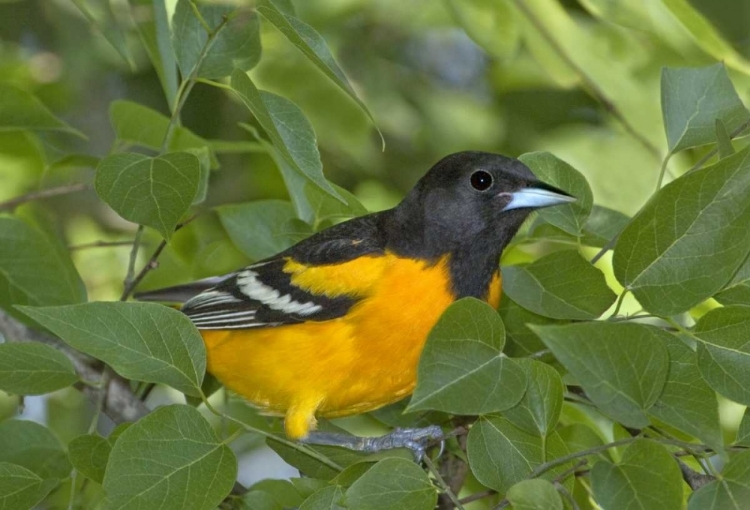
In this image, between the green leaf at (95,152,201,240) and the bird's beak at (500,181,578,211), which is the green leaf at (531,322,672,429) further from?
the green leaf at (95,152,201,240)

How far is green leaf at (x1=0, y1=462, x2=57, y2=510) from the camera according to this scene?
87.8 inches

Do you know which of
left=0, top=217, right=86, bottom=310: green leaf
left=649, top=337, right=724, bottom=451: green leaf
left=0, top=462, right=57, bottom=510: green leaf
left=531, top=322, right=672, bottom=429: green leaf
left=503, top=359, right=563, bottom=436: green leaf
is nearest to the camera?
left=531, top=322, right=672, bottom=429: green leaf

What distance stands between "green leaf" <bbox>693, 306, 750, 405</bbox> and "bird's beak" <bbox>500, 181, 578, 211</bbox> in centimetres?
60

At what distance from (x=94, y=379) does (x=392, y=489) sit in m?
1.52

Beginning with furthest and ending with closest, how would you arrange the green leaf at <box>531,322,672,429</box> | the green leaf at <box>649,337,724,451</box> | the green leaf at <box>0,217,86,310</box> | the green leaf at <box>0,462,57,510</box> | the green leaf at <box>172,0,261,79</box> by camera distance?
the green leaf at <box>0,217,86,310</box> < the green leaf at <box>172,0,261,79</box> < the green leaf at <box>0,462,57,510</box> < the green leaf at <box>649,337,724,451</box> < the green leaf at <box>531,322,672,429</box>

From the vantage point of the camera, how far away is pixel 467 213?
324 centimetres

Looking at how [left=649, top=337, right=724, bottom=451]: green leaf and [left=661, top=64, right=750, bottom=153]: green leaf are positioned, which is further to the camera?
[left=661, top=64, right=750, bottom=153]: green leaf

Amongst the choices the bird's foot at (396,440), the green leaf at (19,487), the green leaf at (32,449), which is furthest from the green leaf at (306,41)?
the green leaf at (32,449)

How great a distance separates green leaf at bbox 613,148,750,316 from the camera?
196 cm

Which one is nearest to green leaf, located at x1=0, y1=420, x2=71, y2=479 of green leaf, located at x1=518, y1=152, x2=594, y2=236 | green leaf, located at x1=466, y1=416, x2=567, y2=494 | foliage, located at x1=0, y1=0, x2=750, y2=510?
foliage, located at x1=0, y1=0, x2=750, y2=510

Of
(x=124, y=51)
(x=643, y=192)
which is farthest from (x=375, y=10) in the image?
(x=124, y=51)

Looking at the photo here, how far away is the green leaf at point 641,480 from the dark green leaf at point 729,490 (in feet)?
0.12

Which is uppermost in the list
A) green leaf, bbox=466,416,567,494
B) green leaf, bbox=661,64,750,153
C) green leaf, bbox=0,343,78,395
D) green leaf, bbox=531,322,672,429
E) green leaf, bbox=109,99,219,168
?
green leaf, bbox=661,64,750,153

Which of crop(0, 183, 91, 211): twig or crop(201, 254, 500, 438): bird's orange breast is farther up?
crop(0, 183, 91, 211): twig
